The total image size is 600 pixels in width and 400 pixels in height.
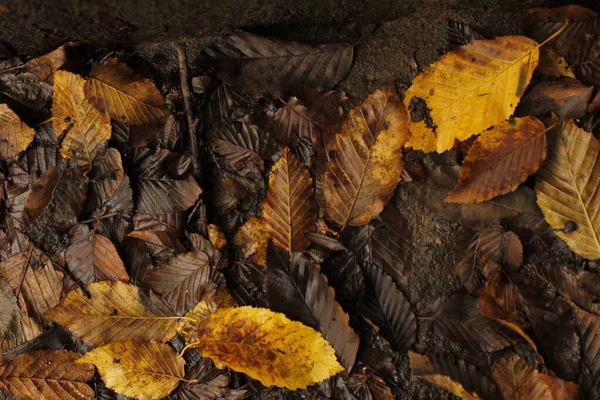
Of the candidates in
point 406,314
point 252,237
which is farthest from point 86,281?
point 406,314

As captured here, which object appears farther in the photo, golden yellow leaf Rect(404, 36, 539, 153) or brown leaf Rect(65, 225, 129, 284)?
brown leaf Rect(65, 225, 129, 284)

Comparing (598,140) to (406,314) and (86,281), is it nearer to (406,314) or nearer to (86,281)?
(406,314)

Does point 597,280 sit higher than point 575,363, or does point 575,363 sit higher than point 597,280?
point 597,280

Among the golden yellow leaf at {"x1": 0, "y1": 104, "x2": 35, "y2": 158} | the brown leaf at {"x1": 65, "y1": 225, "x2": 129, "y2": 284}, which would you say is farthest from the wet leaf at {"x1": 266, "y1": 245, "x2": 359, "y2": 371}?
the golden yellow leaf at {"x1": 0, "y1": 104, "x2": 35, "y2": 158}

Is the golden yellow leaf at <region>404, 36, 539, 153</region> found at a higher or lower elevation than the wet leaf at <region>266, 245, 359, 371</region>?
higher

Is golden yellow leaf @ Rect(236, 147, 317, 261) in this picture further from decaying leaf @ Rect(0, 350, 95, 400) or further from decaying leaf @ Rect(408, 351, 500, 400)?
decaying leaf @ Rect(0, 350, 95, 400)

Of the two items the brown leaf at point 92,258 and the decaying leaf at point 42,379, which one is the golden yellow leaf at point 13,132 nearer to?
the brown leaf at point 92,258
